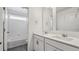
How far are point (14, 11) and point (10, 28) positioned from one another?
86cm

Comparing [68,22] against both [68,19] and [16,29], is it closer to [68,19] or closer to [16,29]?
[68,19]

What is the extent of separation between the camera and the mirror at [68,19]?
1.57 m

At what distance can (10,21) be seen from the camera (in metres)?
2.99

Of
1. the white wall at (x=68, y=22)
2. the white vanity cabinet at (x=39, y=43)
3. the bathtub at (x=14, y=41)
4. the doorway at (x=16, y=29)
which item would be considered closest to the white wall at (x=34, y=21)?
the doorway at (x=16, y=29)

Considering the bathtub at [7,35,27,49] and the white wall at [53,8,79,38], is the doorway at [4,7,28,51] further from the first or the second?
the white wall at [53,8,79,38]

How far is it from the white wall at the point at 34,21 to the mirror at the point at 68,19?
0.93 meters

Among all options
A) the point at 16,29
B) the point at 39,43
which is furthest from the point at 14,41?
the point at 39,43

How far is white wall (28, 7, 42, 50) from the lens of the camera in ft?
8.65

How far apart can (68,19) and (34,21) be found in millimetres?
1420

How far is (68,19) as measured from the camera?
5.80 feet

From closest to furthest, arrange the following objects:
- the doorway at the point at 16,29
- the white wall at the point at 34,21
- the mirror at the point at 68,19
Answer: the mirror at the point at 68,19
the white wall at the point at 34,21
the doorway at the point at 16,29

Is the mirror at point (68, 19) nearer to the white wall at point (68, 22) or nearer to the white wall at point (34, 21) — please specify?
the white wall at point (68, 22)

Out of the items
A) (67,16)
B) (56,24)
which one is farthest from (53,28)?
(67,16)
